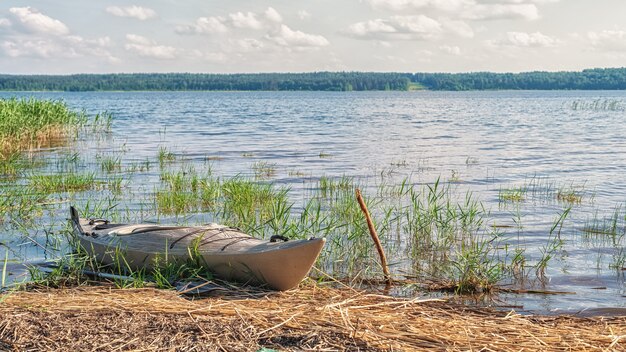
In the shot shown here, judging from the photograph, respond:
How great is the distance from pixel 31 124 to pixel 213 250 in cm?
2036

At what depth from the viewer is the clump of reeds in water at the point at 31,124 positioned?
2305 cm

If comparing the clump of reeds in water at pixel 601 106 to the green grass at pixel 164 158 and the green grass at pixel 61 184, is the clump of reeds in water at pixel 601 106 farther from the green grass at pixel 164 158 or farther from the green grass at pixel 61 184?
the green grass at pixel 61 184

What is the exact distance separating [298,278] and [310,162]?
15.2 metres

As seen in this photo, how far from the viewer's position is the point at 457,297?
26.8 ft

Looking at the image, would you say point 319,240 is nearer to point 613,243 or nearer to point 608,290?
point 608,290

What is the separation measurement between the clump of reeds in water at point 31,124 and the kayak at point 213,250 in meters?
12.9

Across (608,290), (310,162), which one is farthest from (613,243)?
(310,162)

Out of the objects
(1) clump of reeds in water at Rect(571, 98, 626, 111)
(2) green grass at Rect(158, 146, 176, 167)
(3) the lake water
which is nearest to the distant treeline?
(1) clump of reeds in water at Rect(571, 98, 626, 111)

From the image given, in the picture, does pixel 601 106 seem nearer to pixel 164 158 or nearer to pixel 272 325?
pixel 164 158

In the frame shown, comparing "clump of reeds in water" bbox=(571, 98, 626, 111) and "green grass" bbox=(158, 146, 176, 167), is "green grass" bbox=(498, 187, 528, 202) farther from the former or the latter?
"clump of reeds in water" bbox=(571, 98, 626, 111)

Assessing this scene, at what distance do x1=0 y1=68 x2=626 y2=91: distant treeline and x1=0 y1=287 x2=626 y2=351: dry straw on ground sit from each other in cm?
14805

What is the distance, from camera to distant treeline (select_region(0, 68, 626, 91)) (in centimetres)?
14675

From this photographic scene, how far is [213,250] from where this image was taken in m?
7.68

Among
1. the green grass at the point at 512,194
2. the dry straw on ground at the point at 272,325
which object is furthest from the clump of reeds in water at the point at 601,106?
the dry straw on ground at the point at 272,325
